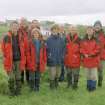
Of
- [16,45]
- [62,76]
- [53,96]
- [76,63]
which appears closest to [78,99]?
[53,96]

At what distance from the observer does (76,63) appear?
39.1ft

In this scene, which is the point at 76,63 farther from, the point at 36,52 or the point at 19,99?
the point at 19,99

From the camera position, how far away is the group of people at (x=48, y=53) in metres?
10.9

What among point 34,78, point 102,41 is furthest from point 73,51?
point 34,78

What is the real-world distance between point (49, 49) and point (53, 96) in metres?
1.43

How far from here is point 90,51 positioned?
38.5 feet

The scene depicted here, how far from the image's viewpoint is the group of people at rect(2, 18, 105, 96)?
1092 centimetres

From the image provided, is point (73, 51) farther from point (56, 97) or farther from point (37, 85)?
point (56, 97)

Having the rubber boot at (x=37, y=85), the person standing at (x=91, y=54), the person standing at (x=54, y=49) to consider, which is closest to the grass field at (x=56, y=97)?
the rubber boot at (x=37, y=85)

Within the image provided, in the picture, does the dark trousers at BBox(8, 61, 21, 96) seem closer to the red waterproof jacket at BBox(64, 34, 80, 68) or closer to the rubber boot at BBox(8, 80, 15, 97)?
the rubber boot at BBox(8, 80, 15, 97)

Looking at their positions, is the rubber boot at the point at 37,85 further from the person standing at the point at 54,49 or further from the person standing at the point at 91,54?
the person standing at the point at 91,54

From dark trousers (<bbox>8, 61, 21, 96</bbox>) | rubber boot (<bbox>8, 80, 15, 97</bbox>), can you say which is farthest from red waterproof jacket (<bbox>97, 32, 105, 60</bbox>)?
rubber boot (<bbox>8, 80, 15, 97</bbox>)

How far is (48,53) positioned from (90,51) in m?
1.25

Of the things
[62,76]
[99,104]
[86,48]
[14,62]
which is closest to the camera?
[99,104]
